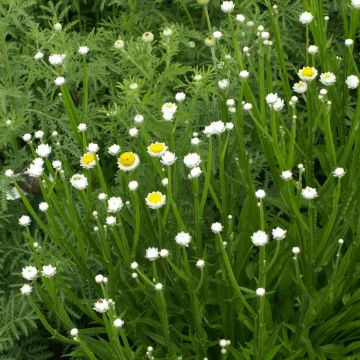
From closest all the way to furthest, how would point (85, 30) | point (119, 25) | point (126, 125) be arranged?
point (126, 125) → point (119, 25) → point (85, 30)

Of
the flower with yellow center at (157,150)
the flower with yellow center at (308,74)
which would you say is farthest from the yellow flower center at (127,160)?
the flower with yellow center at (308,74)

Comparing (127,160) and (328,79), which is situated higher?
(328,79)

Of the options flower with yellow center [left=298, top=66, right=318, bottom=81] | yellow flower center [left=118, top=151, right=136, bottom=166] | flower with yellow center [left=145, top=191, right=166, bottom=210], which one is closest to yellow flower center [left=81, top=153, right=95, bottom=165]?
yellow flower center [left=118, top=151, right=136, bottom=166]

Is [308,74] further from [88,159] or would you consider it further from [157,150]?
[88,159]

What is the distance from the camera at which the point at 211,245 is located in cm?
217

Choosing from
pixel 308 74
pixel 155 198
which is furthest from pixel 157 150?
pixel 308 74

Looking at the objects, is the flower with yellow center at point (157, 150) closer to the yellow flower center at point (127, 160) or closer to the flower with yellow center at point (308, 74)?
the yellow flower center at point (127, 160)

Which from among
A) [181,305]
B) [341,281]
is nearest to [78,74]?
[181,305]

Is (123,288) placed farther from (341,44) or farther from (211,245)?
(341,44)

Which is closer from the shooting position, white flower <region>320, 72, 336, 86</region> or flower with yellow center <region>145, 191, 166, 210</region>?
flower with yellow center <region>145, 191, 166, 210</region>

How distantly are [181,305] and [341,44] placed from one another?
1.44 metres

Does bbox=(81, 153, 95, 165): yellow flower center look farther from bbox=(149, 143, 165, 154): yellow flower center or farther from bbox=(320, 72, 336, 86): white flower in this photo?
bbox=(320, 72, 336, 86): white flower

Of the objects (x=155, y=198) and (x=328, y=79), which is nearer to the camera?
(x=155, y=198)

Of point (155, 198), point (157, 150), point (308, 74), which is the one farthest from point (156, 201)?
point (308, 74)
